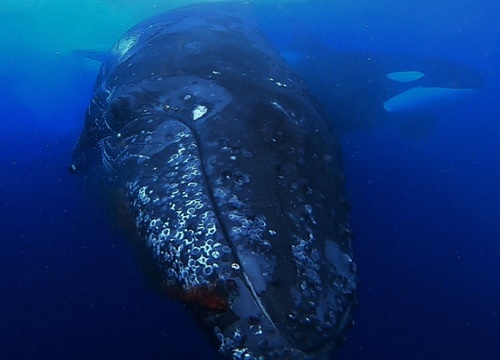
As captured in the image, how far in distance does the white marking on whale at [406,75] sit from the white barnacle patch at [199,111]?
20.4 feet

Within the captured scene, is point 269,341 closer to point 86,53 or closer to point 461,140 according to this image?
point 461,140

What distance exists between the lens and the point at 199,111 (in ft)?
14.8

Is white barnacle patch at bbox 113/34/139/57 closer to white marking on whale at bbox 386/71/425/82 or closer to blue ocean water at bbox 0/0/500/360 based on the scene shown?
blue ocean water at bbox 0/0/500/360

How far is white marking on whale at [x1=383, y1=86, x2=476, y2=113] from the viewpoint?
28.4 ft

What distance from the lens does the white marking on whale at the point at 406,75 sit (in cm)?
933

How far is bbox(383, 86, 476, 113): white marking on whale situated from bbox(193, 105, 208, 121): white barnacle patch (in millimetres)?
5210

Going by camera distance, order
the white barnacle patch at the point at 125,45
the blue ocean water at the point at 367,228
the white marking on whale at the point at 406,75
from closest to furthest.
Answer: the blue ocean water at the point at 367,228, the white barnacle patch at the point at 125,45, the white marking on whale at the point at 406,75

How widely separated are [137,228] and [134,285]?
165 cm

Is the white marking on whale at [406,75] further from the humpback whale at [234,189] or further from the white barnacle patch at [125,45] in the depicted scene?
the white barnacle patch at [125,45]

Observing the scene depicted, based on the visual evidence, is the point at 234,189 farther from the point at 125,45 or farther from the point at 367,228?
the point at 125,45

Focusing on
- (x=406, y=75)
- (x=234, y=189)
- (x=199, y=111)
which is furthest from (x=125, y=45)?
(x=406, y=75)

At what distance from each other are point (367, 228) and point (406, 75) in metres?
4.80

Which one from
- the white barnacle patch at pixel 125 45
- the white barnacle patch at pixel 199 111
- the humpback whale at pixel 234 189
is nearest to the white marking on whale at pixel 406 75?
the humpback whale at pixel 234 189

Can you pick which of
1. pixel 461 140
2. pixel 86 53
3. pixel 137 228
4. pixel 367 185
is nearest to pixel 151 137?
pixel 137 228
